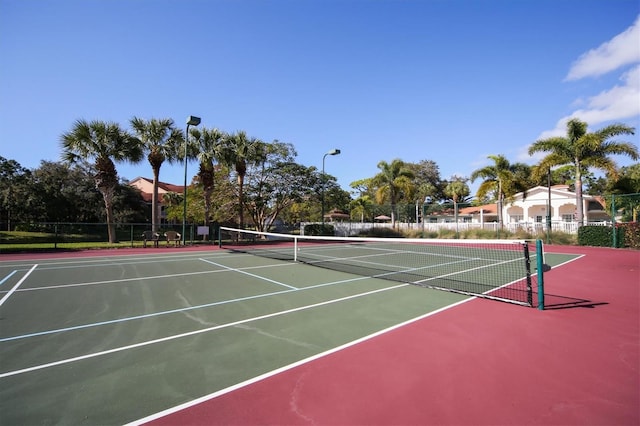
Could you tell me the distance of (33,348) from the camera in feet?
14.5

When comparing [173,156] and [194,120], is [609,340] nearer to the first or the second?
[194,120]

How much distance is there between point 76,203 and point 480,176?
44973mm

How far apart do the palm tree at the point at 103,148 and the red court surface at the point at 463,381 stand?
79.3 ft

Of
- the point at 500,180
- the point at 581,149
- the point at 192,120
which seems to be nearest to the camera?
the point at 192,120

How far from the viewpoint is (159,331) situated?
5102mm

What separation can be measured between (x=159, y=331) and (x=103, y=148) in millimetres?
22816

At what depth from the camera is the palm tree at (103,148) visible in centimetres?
2175

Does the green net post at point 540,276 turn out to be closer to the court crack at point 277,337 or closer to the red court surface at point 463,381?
the red court surface at point 463,381

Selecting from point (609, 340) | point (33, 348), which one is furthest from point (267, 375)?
point (609, 340)

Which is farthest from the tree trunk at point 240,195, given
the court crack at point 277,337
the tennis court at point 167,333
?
the court crack at point 277,337

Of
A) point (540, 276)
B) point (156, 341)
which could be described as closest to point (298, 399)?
point (156, 341)

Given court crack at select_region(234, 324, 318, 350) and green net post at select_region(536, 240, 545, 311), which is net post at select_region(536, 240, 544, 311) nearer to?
green net post at select_region(536, 240, 545, 311)

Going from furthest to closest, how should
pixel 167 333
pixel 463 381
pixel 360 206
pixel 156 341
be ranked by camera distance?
pixel 360 206 < pixel 167 333 < pixel 156 341 < pixel 463 381

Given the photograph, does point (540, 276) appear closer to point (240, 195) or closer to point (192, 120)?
point (192, 120)
